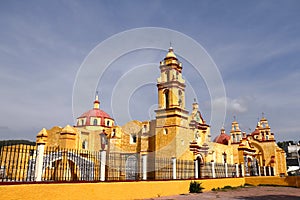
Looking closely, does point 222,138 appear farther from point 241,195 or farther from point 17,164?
point 17,164

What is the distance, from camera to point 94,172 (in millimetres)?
9594

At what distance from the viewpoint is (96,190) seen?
28.7 ft

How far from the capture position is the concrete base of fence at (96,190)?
6.93 m

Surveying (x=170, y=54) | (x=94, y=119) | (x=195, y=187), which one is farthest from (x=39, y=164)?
(x=94, y=119)

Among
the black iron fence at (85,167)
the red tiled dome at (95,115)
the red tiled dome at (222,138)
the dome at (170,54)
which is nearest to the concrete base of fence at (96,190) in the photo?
the black iron fence at (85,167)

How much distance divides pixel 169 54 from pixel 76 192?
15331 mm

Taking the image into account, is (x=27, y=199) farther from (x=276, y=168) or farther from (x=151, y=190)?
(x=276, y=168)

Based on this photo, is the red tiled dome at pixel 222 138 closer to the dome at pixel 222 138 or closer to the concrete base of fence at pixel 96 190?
the dome at pixel 222 138

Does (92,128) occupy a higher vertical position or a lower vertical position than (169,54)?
lower

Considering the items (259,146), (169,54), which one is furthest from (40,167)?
(259,146)

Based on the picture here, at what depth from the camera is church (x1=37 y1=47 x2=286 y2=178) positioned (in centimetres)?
1895

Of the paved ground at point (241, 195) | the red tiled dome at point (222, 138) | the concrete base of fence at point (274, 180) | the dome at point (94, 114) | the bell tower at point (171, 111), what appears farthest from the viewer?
the red tiled dome at point (222, 138)

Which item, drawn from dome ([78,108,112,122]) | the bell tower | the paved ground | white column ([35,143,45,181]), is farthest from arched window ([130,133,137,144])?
white column ([35,143,45,181])

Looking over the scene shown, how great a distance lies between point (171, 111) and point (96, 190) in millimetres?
11495
